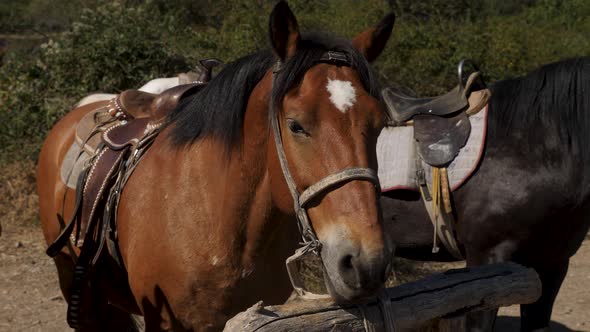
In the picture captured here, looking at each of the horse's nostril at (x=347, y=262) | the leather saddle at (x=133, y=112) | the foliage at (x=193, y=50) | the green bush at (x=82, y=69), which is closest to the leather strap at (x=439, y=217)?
the leather saddle at (x=133, y=112)

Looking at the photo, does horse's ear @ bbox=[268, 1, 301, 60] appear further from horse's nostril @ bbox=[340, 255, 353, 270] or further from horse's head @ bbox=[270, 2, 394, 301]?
horse's nostril @ bbox=[340, 255, 353, 270]

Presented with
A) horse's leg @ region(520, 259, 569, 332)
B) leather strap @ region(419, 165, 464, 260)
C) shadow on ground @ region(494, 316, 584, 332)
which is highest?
leather strap @ region(419, 165, 464, 260)

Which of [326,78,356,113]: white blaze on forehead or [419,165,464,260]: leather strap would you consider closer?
[326,78,356,113]: white blaze on forehead

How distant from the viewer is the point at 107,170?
300 cm

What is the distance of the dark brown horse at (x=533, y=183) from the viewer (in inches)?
137

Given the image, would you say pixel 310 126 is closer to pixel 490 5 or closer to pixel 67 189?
pixel 67 189

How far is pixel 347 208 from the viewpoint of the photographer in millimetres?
1863

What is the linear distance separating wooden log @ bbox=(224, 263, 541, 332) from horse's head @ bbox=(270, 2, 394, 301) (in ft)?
0.59

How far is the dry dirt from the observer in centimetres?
505

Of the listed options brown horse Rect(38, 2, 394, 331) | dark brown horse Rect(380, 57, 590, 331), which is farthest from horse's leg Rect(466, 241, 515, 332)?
brown horse Rect(38, 2, 394, 331)

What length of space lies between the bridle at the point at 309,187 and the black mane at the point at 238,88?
1.6 inches

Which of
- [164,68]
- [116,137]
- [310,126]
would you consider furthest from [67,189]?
[164,68]

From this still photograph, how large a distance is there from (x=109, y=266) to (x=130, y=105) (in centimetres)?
80

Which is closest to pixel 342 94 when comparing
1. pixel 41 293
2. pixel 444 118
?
pixel 444 118
